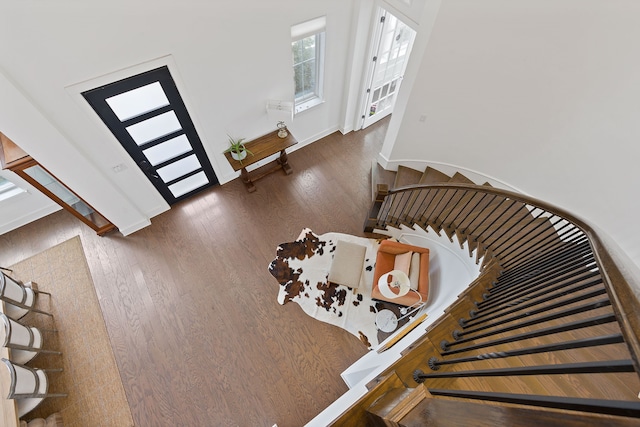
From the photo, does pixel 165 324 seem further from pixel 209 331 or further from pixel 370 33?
pixel 370 33

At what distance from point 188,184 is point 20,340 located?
8.53ft

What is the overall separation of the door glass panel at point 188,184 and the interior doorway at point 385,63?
120 inches

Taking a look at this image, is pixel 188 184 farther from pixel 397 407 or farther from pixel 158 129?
pixel 397 407

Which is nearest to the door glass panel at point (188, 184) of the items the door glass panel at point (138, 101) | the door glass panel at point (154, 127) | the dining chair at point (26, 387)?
the door glass panel at point (154, 127)

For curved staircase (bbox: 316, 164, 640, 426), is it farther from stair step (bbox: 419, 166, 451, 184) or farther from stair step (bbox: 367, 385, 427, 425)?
stair step (bbox: 419, 166, 451, 184)

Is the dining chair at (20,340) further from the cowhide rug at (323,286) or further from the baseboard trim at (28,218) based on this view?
the cowhide rug at (323,286)

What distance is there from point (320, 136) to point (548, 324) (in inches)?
173

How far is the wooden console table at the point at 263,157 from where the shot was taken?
14.4ft

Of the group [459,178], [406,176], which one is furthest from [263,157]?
[459,178]

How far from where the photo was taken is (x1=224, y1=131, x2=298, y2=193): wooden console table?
14.4 feet

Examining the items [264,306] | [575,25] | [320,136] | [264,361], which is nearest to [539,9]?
[575,25]

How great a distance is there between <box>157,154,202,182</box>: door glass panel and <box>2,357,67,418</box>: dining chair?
8.30ft

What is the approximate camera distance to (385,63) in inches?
192

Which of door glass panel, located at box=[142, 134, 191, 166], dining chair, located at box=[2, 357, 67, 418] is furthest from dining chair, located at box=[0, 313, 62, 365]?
door glass panel, located at box=[142, 134, 191, 166]
